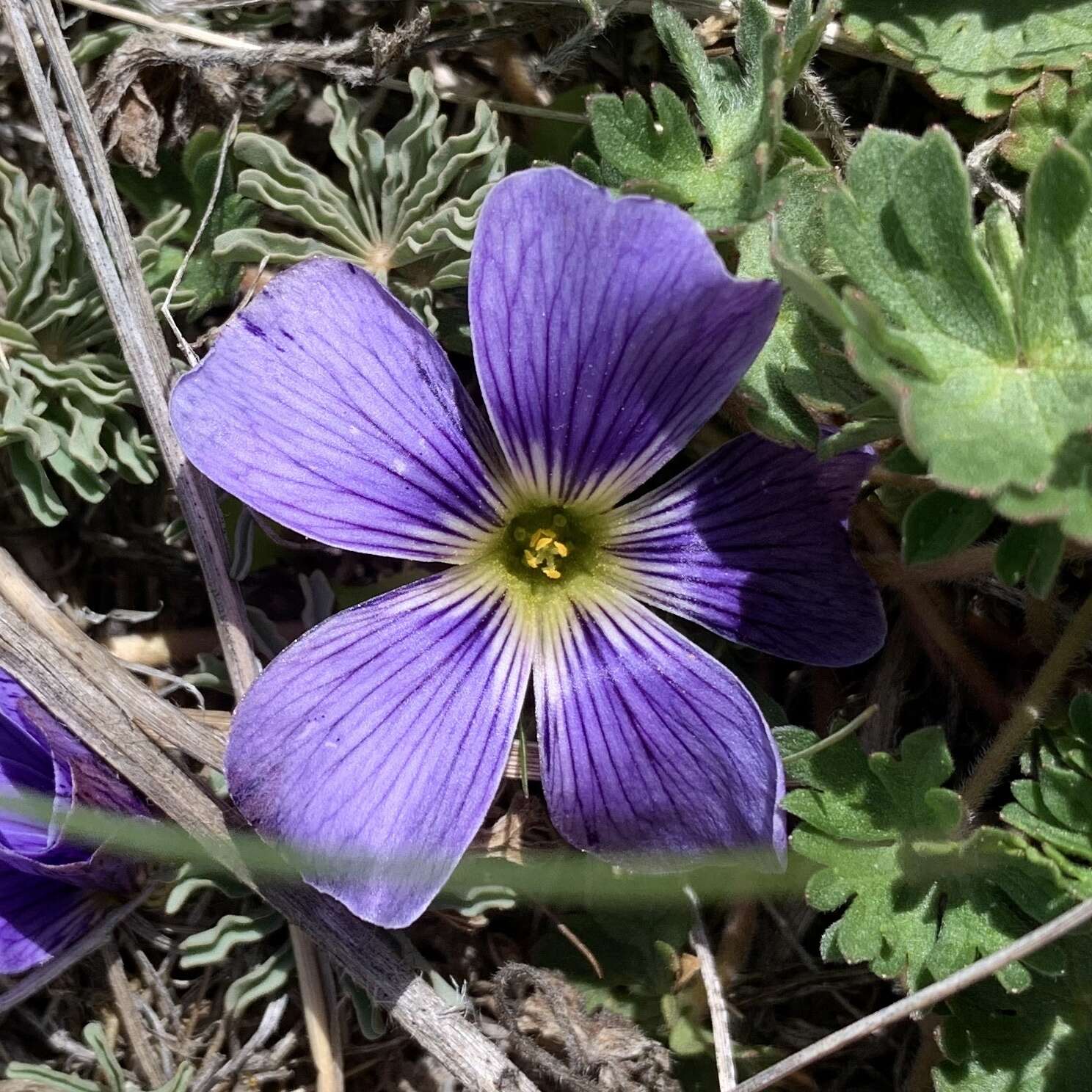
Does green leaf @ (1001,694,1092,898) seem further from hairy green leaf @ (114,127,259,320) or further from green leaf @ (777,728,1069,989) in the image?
hairy green leaf @ (114,127,259,320)

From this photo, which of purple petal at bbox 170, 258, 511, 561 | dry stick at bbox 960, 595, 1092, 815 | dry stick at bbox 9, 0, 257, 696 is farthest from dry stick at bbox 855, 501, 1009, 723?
dry stick at bbox 9, 0, 257, 696

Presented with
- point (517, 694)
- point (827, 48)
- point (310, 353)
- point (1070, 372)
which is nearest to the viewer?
point (1070, 372)

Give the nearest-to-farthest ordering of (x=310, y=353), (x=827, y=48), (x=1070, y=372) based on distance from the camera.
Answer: (x=1070, y=372) → (x=310, y=353) → (x=827, y=48)

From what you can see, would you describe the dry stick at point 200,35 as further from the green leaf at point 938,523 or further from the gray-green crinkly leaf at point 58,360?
the green leaf at point 938,523

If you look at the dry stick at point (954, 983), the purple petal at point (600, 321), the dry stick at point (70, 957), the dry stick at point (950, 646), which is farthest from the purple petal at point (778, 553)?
the dry stick at point (70, 957)

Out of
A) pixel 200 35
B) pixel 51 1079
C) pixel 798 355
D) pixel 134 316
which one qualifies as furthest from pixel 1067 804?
pixel 200 35

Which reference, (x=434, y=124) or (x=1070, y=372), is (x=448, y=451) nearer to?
(x=434, y=124)

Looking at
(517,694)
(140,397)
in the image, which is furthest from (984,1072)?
(140,397)
